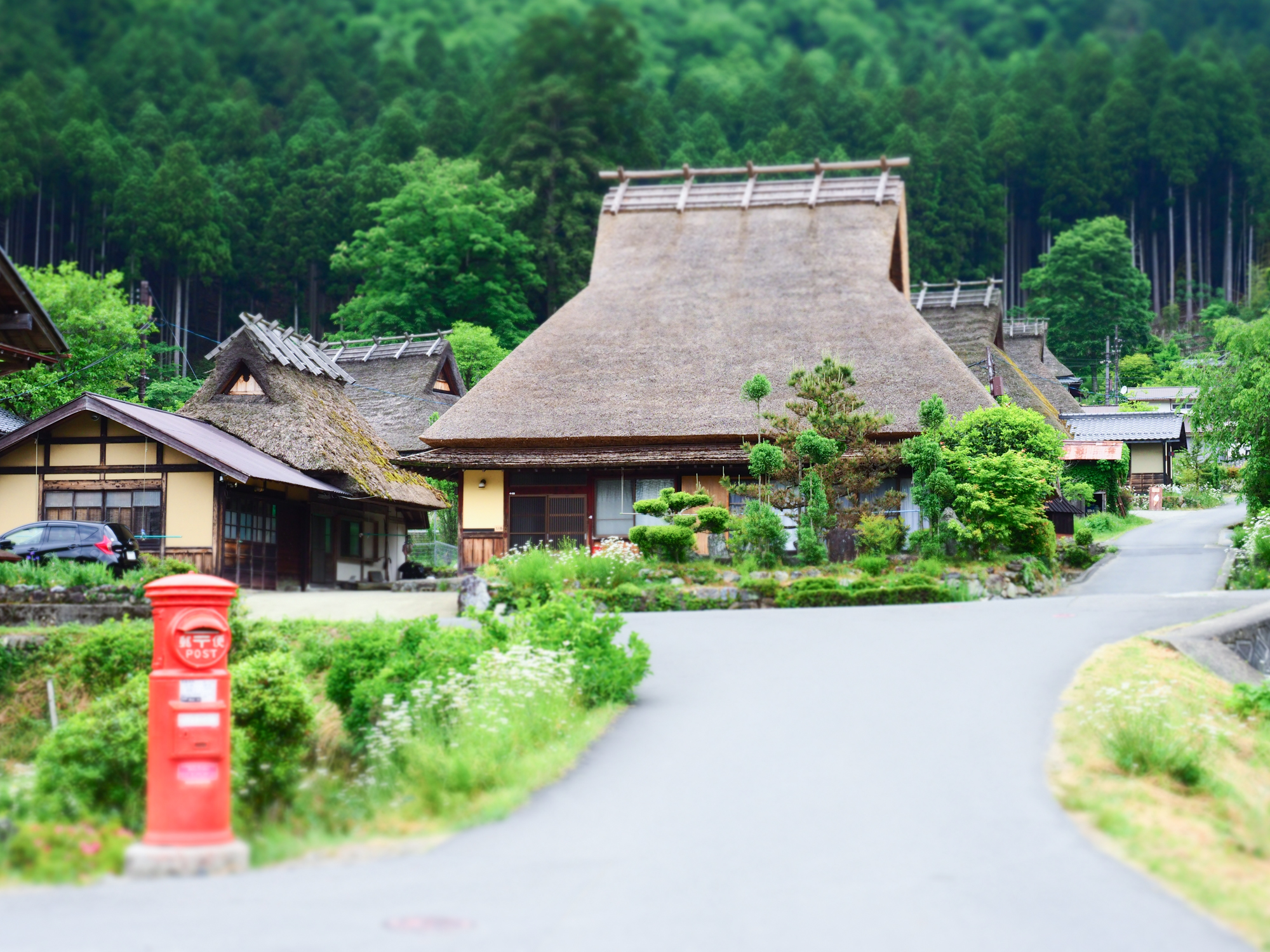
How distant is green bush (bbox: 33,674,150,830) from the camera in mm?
8961

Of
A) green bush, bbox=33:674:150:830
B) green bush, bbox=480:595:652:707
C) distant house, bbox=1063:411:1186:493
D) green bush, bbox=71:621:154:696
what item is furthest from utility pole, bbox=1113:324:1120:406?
green bush, bbox=33:674:150:830

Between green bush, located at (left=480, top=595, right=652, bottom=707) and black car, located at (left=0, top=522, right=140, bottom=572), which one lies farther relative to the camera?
black car, located at (left=0, top=522, right=140, bottom=572)

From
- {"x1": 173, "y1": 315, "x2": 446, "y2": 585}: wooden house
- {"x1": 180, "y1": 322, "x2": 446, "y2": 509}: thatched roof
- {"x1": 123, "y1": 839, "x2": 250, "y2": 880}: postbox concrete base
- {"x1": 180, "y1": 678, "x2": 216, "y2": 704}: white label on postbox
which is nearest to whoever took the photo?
{"x1": 123, "y1": 839, "x2": 250, "y2": 880}: postbox concrete base

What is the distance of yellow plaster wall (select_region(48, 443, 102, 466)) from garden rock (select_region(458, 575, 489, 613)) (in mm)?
10736

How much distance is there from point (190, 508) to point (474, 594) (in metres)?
9.32

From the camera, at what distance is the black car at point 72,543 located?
21812 millimetres

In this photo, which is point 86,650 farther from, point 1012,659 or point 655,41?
point 655,41

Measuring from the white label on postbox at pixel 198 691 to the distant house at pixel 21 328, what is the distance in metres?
11.1

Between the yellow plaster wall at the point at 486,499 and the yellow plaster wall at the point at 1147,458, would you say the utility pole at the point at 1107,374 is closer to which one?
the yellow plaster wall at the point at 1147,458

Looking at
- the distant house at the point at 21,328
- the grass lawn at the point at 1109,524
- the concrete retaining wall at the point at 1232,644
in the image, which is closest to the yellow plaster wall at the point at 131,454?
the distant house at the point at 21,328

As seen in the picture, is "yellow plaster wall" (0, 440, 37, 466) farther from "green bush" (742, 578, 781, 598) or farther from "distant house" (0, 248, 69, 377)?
"green bush" (742, 578, 781, 598)

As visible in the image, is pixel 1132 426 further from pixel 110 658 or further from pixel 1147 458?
pixel 110 658

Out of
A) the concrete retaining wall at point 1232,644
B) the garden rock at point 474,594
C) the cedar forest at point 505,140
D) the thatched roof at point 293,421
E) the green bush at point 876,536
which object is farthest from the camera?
the cedar forest at point 505,140

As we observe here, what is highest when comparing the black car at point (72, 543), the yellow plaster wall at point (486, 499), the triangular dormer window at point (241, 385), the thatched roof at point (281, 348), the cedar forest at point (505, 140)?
the cedar forest at point (505, 140)
